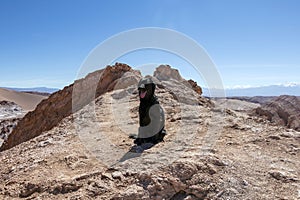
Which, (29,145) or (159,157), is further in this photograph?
(29,145)

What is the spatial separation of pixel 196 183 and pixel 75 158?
2.27 m

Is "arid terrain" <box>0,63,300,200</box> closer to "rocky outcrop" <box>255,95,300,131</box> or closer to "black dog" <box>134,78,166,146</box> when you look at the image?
"black dog" <box>134,78,166,146</box>

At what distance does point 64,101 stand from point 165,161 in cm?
980

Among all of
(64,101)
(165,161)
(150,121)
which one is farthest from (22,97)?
(165,161)

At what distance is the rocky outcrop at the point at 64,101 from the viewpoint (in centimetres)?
1255

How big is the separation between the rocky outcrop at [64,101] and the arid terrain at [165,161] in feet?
14.1

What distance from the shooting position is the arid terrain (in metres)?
4.00

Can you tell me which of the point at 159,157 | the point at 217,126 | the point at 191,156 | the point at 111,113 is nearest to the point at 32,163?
the point at 159,157

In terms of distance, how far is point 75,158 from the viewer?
16.9 ft

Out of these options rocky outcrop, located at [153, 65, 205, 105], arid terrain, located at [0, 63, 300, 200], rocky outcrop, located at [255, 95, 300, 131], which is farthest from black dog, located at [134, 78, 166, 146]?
rocky outcrop, located at [255, 95, 300, 131]

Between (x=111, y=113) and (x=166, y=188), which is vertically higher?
(x=111, y=113)

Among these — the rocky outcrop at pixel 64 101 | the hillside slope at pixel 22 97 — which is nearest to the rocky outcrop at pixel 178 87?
the rocky outcrop at pixel 64 101

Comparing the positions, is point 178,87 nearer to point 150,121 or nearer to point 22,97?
point 150,121

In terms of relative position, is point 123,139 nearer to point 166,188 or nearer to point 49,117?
point 166,188
